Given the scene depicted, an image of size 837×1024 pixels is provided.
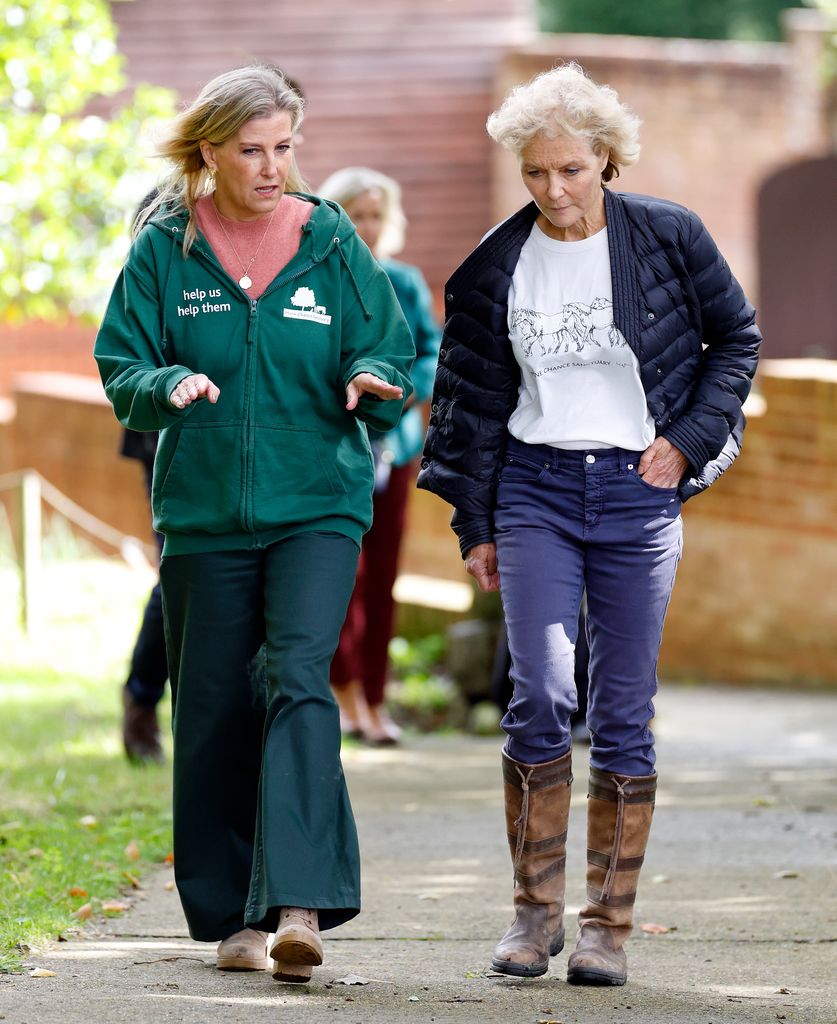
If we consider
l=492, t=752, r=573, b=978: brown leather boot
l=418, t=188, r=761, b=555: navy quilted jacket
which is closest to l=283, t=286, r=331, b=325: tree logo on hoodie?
l=418, t=188, r=761, b=555: navy quilted jacket

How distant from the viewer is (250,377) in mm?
3785

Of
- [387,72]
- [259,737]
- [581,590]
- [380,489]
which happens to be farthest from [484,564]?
[387,72]

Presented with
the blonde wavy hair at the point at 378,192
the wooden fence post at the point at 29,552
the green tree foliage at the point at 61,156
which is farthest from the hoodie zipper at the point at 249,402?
the wooden fence post at the point at 29,552

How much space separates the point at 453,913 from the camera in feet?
15.4

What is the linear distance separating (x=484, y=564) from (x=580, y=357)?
1.84 feet

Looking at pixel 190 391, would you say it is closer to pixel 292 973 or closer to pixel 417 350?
pixel 292 973

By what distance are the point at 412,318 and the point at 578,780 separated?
1985mm

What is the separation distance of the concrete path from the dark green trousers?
222mm

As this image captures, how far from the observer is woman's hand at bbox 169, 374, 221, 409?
3580 mm

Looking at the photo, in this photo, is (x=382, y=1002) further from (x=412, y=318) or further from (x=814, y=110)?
(x=814, y=110)

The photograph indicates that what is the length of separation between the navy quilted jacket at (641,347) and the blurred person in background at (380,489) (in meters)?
2.78

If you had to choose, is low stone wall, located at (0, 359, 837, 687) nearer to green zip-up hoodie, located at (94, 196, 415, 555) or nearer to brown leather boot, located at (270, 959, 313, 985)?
green zip-up hoodie, located at (94, 196, 415, 555)

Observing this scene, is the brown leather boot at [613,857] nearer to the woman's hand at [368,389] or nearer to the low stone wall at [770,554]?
the woman's hand at [368,389]

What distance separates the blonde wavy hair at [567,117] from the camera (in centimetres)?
383
